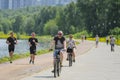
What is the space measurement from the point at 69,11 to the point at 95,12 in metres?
44.8

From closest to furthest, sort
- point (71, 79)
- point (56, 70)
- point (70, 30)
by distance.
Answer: point (71, 79)
point (56, 70)
point (70, 30)

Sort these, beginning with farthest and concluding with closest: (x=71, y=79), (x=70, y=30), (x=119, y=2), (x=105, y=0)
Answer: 1. (x=70, y=30)
2. (x=105, y=0)
3. (x=119, y=2)
4. (x=71, y=79)

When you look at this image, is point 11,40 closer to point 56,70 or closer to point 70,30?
point 56,70

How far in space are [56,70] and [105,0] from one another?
130257 millimetres

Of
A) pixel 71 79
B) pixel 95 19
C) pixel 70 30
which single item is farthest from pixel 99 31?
pixel 71 79

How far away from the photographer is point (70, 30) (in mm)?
189375

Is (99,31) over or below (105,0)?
below

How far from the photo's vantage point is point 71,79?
20.1m

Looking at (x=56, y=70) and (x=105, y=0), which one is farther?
(x=105, y=0)

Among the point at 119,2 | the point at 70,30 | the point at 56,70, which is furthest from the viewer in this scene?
the point at 70,30

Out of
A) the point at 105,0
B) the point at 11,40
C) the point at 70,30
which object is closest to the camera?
the point at 11,40

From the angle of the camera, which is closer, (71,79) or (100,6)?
(71,79)

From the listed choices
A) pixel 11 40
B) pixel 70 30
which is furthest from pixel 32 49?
pixel 70 30

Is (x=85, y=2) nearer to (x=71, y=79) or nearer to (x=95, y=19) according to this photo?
(x=95, y=19)
